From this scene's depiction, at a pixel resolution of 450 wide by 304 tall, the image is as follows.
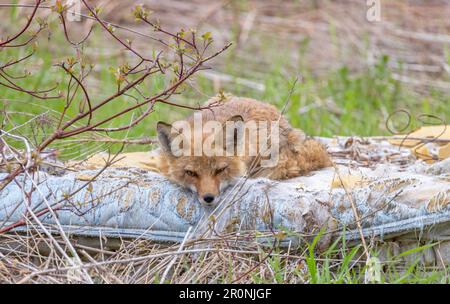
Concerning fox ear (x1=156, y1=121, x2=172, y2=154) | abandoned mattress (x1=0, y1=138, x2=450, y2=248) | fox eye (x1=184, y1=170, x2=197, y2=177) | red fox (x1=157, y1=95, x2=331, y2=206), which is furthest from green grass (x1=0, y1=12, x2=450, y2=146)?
abandoned mattress (x1=0, y1=138, x2=450, y2=248)

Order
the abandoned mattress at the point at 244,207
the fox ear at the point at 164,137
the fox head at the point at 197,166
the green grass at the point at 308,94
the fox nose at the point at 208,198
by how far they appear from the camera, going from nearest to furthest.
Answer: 1. the abandoned mattress at the point at 244,207
2. the fox nose at the point at 208,198
3. the fox head at the point at 197,166
4. the fox ear at the point at 164,137
5. the green grass at the point at 308,94

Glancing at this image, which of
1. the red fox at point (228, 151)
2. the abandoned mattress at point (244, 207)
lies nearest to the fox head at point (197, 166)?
the red fox at point (228, 151)

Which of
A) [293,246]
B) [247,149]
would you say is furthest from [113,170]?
[293,246]

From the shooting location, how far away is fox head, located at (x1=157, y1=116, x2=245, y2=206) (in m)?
4.82

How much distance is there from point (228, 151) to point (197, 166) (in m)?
0.30

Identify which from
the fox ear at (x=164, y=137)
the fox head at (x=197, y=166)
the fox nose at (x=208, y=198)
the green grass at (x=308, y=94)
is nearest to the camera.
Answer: the fox nose at (x=208, y=198)

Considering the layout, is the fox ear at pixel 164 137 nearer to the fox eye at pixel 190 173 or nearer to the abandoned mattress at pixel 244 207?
the fox eye at pixel 190 173

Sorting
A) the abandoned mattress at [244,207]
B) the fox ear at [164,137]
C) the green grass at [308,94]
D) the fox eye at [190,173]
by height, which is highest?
the green grass at [308,94]

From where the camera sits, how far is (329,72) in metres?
10.3

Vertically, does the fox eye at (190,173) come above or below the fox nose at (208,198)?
above

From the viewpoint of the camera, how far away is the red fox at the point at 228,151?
487 cm

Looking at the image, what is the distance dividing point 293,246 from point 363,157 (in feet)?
6.36
